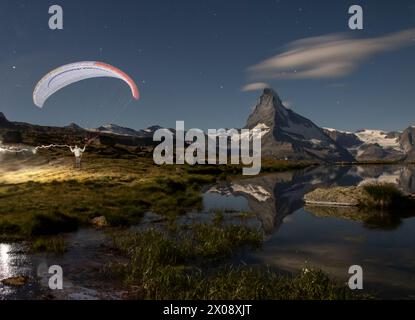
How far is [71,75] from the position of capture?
36375 millimetres

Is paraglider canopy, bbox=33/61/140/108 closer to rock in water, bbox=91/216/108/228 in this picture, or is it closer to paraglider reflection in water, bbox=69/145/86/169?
rock in water, bbox=91/216/108/228

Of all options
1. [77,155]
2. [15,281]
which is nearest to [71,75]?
[15,281]

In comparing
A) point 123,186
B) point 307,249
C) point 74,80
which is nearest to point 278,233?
point 307,249

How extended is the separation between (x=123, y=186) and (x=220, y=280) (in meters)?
41.3

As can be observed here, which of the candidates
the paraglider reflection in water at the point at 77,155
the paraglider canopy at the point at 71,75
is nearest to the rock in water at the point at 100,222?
the paraglider canopy at the point at 71,75

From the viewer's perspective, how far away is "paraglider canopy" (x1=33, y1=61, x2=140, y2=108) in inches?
1403

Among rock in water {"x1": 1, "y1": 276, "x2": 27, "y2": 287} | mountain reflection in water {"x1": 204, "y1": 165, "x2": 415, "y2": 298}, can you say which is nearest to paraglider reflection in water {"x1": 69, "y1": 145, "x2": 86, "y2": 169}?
mountain reflection in water {"x1": 204, "y1": 165, "x2": 415, "y2": 298}

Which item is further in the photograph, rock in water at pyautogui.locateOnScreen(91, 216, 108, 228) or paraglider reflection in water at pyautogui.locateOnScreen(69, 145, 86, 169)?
paraglider reflection in water at pyautogui.locateOnScreen(69, 145, 86, 169)

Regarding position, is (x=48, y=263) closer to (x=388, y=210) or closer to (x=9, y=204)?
(x=9, y=204)

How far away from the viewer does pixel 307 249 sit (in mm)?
23719

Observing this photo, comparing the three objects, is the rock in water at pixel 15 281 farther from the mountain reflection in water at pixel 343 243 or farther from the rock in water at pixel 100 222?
the rock in water at pixel 100 222

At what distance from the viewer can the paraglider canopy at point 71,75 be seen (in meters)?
35.6

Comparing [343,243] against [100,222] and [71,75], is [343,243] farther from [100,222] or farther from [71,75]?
[71,75]

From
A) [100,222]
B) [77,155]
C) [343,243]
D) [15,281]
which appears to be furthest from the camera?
[77,155]
